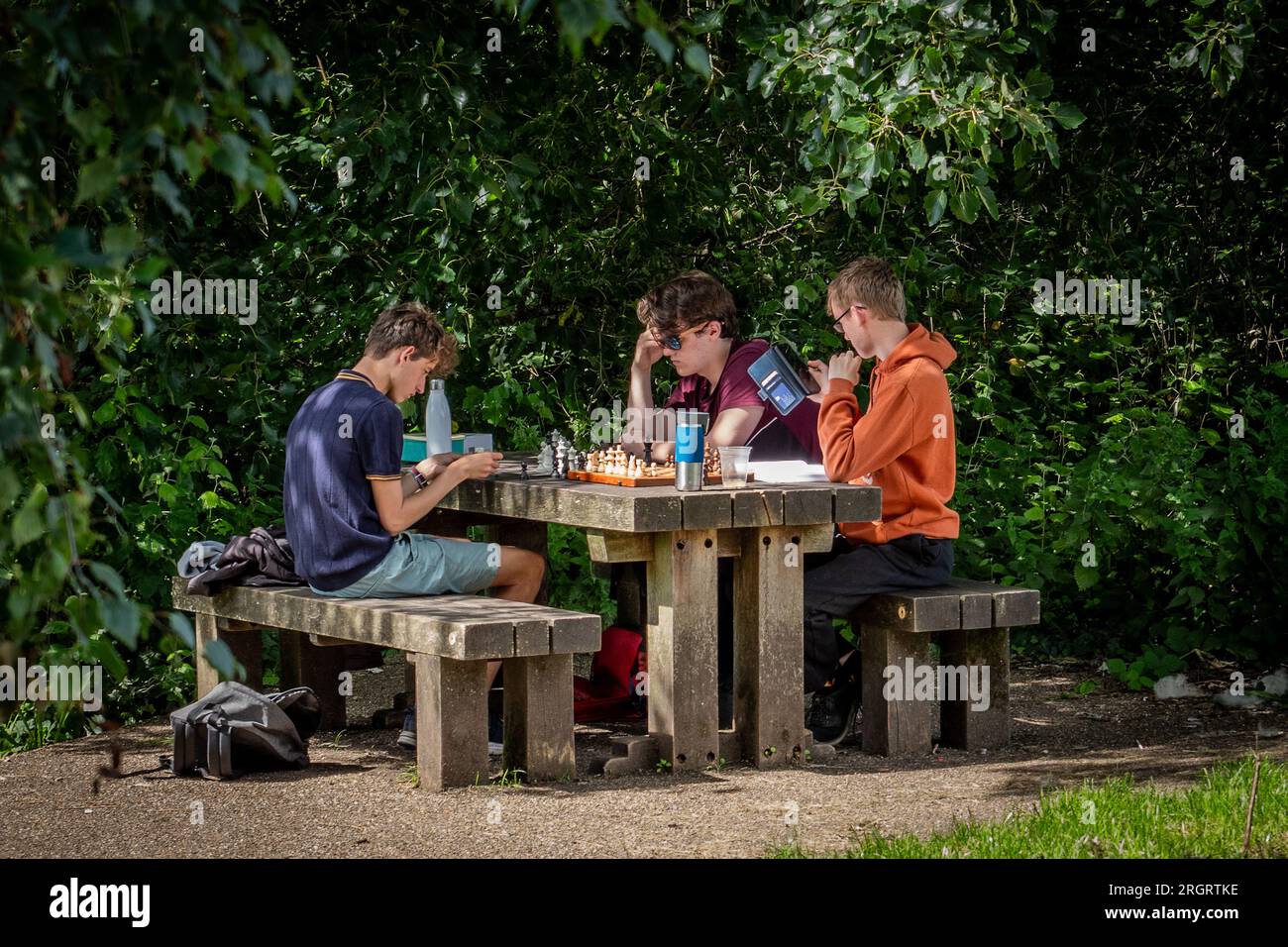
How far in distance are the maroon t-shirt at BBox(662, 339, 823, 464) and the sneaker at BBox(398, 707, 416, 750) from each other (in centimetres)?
155

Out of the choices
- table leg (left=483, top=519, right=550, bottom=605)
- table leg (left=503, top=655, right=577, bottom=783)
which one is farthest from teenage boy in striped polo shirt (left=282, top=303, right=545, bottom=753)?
table leg (left=483, top=519, right=550, bottom=605)

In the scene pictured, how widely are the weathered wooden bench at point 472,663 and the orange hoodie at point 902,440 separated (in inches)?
44.6

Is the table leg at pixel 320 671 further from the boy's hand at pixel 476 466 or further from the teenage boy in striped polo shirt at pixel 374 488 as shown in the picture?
the boy's hand at pixel 476 466

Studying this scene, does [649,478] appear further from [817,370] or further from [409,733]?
[409,733]

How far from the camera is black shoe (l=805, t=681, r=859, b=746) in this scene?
643cm

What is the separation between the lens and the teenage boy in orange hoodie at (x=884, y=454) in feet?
20.0

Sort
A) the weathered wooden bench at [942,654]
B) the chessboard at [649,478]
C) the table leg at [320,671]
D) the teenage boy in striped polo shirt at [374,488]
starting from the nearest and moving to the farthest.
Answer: the teenage boy in striped polo shirt at [374,488], the chessboard at [649,478], the weathered wooden bench at [942,654], the table leg at [320,671]

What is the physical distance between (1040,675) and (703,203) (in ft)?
8.39

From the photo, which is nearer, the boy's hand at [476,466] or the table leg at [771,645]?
the table leg at [771,645]

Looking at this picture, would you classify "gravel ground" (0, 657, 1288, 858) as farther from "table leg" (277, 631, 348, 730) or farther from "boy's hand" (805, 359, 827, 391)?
"boy's hand" (805, 359, 827, 391)

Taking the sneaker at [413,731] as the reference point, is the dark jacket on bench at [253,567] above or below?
above

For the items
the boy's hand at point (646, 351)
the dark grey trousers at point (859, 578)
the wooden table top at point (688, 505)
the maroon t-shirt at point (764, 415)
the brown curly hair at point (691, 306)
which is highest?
the brown curly hair at point (691, 306)

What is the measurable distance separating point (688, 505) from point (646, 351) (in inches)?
62.4

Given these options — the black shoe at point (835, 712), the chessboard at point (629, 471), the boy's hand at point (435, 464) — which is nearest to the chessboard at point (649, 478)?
the chessboard at point (629, 471)
